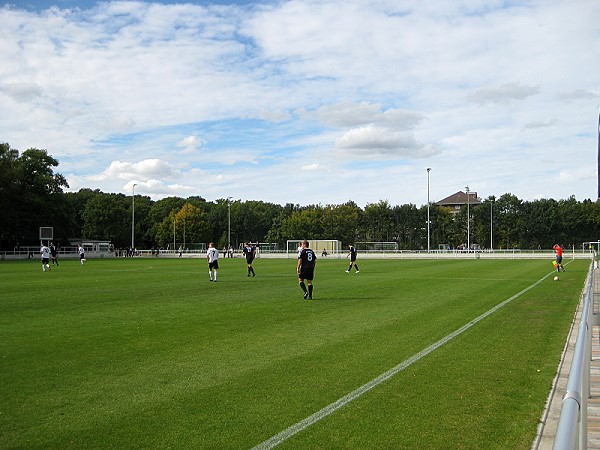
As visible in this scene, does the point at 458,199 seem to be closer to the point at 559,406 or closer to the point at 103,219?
the point at 103,219

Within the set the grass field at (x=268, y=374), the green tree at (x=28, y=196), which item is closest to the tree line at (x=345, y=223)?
the green tree at (x=28, y=196)

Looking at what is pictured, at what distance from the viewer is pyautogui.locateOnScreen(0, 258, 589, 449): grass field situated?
18.1ft

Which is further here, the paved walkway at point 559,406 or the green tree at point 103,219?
the green tree at point 103,219

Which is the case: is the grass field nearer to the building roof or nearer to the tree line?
the tree line

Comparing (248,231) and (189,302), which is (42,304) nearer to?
(189,302)

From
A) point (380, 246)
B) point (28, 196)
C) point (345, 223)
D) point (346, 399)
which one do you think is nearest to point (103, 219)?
point (28, 196)

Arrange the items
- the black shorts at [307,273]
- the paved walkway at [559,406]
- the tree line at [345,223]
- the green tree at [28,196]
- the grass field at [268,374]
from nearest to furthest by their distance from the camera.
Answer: the paved walkway at [559,406]
the grass field at [268,374]
the black shorts at [307,273]
the green tree at [28,196]
the tree line at [345,223]

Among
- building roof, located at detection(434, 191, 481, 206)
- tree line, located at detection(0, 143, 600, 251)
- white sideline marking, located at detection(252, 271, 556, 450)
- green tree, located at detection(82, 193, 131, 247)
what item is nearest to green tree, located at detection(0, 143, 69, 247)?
tree line, located at detection(0, 143, 600, 251)

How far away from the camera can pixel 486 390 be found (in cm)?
700

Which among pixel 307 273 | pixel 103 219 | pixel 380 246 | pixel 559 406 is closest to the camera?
pixel 559 406

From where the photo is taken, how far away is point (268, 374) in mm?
7840

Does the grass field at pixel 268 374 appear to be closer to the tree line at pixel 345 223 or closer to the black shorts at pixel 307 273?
Answer: the black shorts at pixel 307 273

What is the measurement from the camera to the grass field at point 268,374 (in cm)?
552

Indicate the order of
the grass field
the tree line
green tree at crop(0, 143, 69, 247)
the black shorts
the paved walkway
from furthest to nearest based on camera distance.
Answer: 1. the tree line
2. green tree at crop(0, 143, 69, 247)
3. the black shorts
4. the grass field
5. the paved walkway
